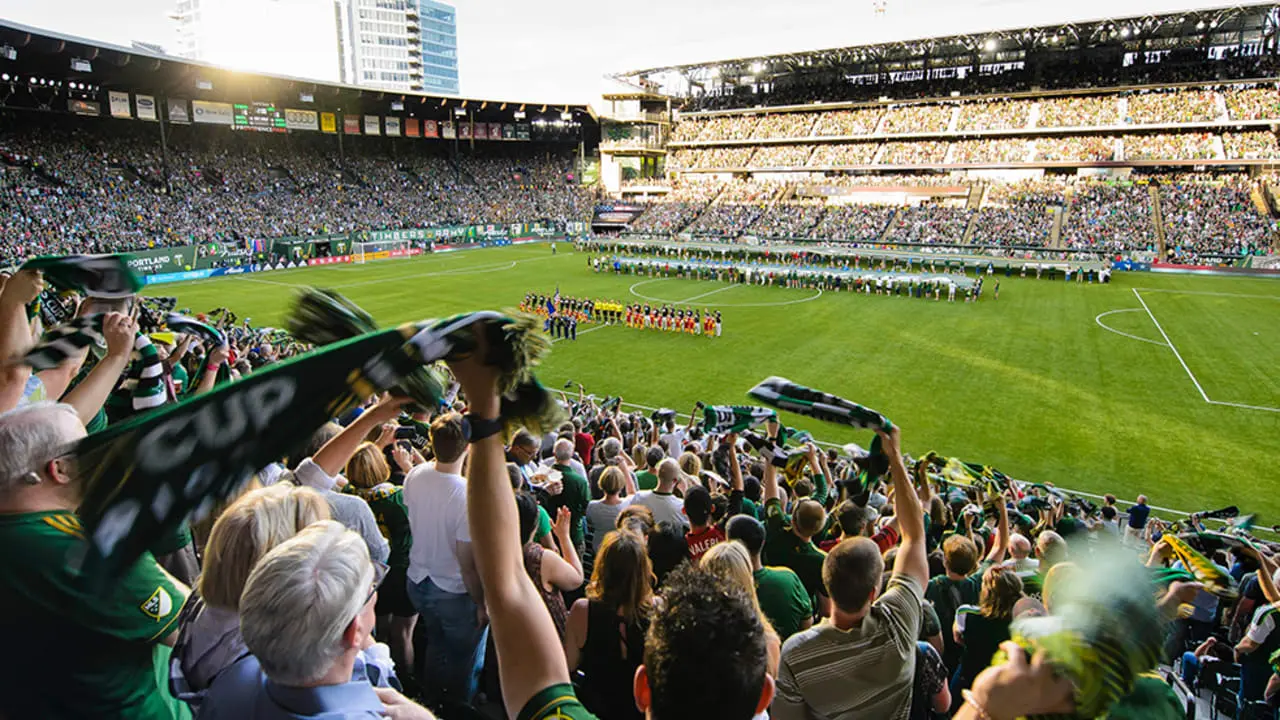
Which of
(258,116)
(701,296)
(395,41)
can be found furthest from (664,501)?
(395,41)

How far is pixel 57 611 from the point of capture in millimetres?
2262

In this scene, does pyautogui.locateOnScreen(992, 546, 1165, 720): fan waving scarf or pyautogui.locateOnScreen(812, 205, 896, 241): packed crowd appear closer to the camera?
pyautogui.locateOnScreen(992, 546, 1165, 720): fan waving scarf

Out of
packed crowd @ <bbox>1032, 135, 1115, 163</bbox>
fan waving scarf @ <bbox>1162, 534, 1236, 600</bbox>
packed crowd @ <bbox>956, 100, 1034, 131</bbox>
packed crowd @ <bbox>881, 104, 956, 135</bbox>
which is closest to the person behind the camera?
fan waving scarf @ <bbox>1162, 534, 1236, 600</bbox>

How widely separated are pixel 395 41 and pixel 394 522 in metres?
160

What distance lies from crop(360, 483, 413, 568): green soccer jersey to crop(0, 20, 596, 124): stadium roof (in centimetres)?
4533

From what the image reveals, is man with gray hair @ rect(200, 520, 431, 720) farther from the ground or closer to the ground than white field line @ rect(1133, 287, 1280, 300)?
farther from the ground

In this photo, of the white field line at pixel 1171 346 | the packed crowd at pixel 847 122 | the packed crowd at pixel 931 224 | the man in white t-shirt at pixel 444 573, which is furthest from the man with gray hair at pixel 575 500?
the packed crowd at pixel 847 122

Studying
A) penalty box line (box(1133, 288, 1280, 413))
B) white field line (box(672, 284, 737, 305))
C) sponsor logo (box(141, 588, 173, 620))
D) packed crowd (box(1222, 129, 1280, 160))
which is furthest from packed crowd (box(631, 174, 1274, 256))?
sponsor logo (box(141, 588, 173, 620))

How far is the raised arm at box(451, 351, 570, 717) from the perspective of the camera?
2.00 metres

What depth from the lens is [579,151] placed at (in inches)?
3369

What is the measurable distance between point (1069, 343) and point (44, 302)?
92.8 feet

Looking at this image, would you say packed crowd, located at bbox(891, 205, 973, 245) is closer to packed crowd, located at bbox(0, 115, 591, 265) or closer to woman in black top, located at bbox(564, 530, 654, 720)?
packed crowd, located at bbox(0, 115, 591, 265)

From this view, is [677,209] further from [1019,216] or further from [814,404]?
[814,404]

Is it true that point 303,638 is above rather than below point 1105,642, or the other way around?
above
